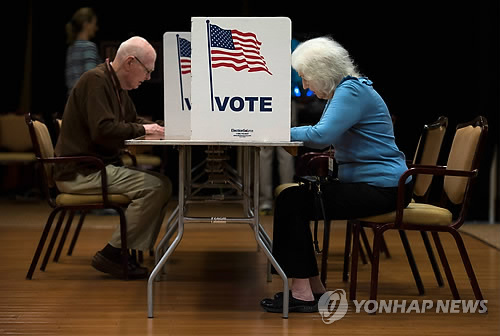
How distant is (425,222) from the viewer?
3463 mm

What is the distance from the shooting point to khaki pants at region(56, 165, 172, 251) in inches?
160

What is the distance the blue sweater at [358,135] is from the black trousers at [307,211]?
7 centimetres

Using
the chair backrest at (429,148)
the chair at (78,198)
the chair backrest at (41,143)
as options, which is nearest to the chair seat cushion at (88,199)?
the chair at (78,198)

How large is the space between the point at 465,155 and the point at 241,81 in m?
1.07

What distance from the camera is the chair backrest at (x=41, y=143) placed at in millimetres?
3965

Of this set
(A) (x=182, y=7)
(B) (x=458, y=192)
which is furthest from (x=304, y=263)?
(A) (x=182, y=7)

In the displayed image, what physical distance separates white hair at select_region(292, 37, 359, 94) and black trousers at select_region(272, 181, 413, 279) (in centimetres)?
44

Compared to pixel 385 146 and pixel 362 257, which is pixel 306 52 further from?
pixel 362 257

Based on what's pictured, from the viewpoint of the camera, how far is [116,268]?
4.11 metres

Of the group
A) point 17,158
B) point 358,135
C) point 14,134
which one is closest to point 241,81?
point 358,135

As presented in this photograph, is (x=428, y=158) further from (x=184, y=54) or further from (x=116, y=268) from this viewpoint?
(x=116, y=268)

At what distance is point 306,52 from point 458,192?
0.92 metres

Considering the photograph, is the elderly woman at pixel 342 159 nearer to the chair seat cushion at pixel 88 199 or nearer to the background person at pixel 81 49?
the chair seat cushion at pixel 88 199

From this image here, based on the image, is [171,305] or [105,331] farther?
[171,305]
